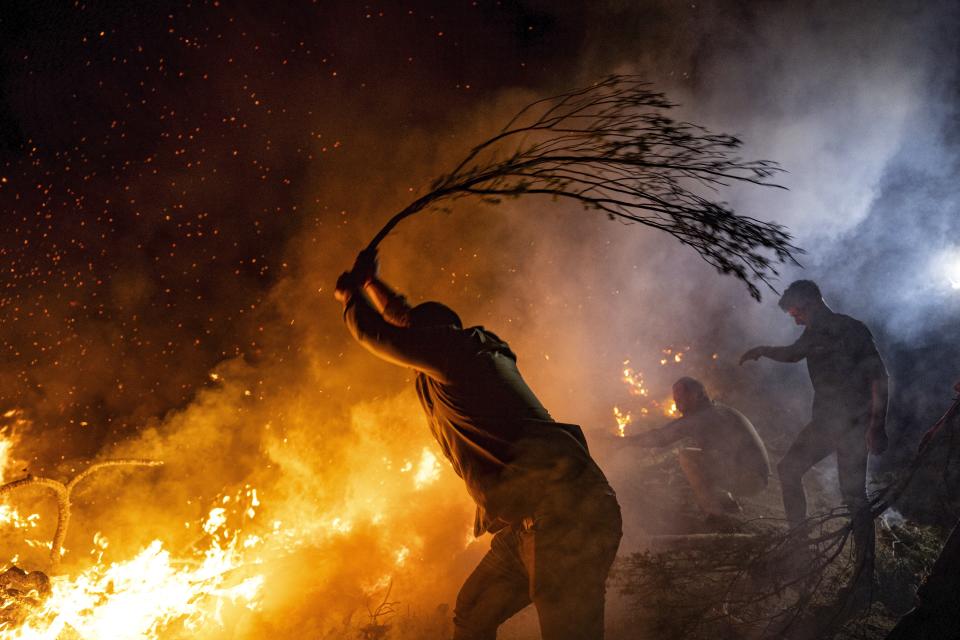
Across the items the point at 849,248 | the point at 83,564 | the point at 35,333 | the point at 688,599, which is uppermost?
the point at 849,248

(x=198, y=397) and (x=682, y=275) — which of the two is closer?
(x=198, y=397)

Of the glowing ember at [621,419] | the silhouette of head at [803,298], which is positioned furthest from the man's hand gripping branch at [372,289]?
the glowing ember at [621,419]

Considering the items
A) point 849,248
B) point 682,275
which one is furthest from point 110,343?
point 849,248

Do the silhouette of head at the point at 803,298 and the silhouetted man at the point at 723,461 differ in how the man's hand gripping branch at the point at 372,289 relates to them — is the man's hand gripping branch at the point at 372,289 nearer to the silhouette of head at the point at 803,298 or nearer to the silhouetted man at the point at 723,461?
the silhouette of head at the point at 803,298

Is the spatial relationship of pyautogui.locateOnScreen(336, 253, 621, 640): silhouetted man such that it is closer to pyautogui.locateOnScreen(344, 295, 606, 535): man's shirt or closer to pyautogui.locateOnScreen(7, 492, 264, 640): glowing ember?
pyautogui.locateOnScreen(344, 295, 606, 535): man's shirt

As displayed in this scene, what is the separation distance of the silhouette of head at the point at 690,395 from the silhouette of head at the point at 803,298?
5.26 ft

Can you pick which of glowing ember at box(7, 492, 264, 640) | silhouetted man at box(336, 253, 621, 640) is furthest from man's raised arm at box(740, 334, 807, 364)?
glowing ember at box(7, 492, 264, 640)

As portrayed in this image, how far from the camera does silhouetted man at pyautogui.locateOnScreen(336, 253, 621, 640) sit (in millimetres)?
2201

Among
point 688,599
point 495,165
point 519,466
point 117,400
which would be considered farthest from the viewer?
point 117,400

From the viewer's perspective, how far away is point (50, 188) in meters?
5.37

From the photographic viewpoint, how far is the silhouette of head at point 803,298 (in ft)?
16.8

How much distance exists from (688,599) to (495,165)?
12.9ft

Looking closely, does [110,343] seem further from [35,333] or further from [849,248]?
[849,248]

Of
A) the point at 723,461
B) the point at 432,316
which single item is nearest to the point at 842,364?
the point at 723,461
